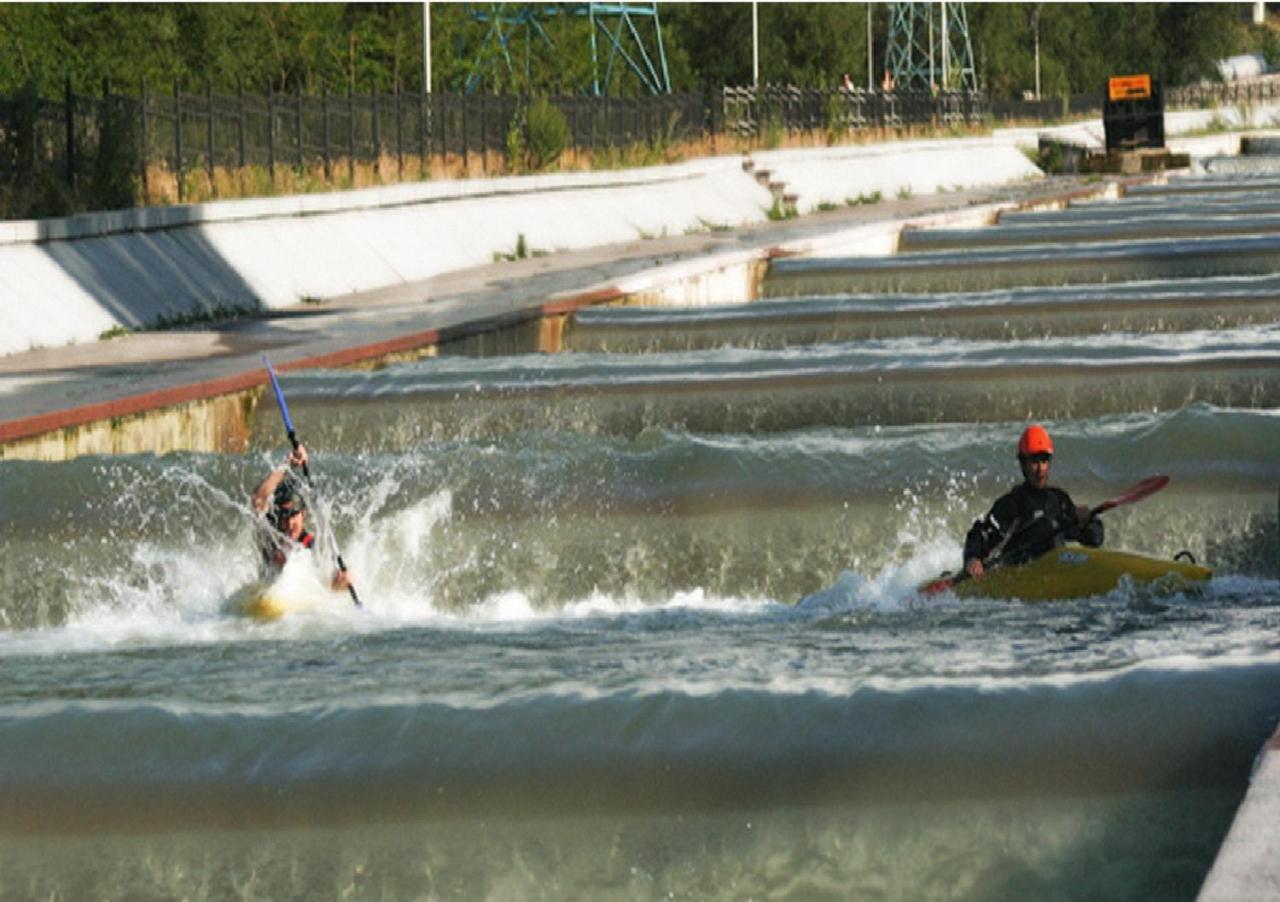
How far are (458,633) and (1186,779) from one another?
5.96m

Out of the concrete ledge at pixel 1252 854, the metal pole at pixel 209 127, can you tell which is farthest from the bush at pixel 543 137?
the concrete ledge at pixel 1252 854

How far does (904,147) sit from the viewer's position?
59938 mm

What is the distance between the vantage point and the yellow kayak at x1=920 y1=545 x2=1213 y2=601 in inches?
497

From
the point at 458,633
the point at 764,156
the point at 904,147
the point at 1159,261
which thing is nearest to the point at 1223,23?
the point at 904,147

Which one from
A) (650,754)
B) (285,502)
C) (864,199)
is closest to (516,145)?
(864,199)

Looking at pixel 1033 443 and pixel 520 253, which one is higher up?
pixel 520 253

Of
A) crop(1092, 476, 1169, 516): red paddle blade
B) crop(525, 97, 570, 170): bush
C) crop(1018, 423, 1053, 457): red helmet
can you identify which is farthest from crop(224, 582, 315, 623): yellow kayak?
crop(525, 97, 570, 170): bush

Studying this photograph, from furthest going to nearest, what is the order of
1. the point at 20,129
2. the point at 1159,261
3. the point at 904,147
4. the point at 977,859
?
the point at 904,147 → the point at 1159,261 → the point at 20,129 → the point at 977,859

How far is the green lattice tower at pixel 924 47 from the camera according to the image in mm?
107625

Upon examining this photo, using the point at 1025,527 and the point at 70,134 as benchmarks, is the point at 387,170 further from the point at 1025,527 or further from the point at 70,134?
the point at 1025,527

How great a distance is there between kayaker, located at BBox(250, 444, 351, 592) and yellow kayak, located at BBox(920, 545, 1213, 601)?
365 centimetres

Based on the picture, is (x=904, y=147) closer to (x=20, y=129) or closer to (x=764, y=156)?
(x=764, y=156)

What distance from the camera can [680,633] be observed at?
12727 millimetres

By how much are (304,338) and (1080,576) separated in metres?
11.6
